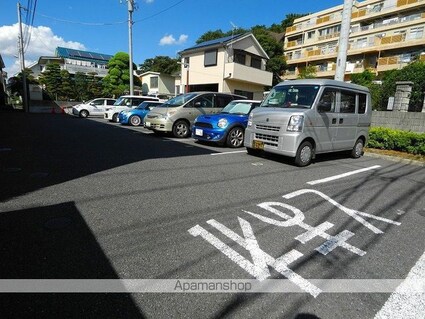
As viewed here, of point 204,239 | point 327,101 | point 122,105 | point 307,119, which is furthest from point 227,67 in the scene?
point 204,239

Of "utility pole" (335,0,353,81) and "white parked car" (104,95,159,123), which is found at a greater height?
"utility pole" (335,0,353,81)

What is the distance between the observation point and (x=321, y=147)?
6613 mm

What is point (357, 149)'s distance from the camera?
798 cm

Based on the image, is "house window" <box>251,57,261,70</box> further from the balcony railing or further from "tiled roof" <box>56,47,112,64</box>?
"tiled roof" <box>56,47,112,64</box>

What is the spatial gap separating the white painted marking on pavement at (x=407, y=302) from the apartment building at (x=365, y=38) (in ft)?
103

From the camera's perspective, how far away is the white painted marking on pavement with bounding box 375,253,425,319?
2.02 metres

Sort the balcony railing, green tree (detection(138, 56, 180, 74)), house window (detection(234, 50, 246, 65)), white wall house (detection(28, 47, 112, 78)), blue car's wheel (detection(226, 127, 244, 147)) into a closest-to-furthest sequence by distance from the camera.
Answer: blue car's wheel (detection(226, 127, 244, 147)), house window (detection(234, 50, 246, 65)), the balcony railing, green tree (detection(138, 56, 180, 74)), white wall house (detection(28, 47, 112, 78))

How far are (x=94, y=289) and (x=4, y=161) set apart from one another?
16.0 ft

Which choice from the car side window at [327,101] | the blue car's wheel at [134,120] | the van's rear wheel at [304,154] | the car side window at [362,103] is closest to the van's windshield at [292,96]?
the car side window at [327,101]

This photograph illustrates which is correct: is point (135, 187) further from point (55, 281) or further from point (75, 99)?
point (75, 99)

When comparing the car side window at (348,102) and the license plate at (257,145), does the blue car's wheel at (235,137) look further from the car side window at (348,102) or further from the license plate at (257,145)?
the car side window at (348,102)

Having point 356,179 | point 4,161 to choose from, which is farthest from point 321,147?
point 4,161

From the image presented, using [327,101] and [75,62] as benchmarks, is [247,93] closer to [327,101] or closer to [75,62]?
[327,101]

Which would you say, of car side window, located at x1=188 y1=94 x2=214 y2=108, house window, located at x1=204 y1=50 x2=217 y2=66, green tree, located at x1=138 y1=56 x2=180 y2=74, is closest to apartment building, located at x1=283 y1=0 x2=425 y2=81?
green tree, located at x1=138 y1=56 x2=180 y2=74
